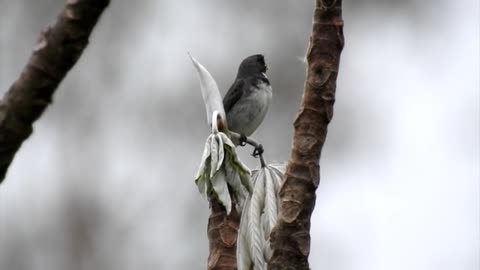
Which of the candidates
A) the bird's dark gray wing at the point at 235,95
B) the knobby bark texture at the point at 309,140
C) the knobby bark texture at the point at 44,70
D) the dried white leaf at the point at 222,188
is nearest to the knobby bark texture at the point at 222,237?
the dried white leaf at the point at 222,188

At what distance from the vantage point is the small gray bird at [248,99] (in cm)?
681

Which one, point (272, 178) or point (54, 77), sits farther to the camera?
point (272, 178)

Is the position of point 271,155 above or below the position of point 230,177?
below

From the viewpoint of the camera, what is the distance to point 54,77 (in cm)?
232

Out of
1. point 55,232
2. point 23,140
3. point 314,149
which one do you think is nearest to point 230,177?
point 314,149

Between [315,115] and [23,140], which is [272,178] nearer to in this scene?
[315,115]

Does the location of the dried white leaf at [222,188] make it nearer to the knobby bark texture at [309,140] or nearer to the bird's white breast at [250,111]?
the knobby bark texture at [309,140]

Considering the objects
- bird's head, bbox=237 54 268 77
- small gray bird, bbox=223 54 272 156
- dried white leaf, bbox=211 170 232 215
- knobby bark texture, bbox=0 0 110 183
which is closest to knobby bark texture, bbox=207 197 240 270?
dried white leaf, bbox=211 170 232 215

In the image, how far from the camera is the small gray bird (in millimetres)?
6812

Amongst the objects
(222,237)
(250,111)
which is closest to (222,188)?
Result: (222,237)

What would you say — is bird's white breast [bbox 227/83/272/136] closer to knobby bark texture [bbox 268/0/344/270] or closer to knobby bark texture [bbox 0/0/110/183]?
knobby bark texture [bbox 268/0/344/270]

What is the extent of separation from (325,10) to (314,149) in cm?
33

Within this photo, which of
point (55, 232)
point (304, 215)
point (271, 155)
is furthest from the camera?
point (55, 232)

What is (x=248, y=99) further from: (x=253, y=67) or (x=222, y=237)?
(x=222, y=237)
